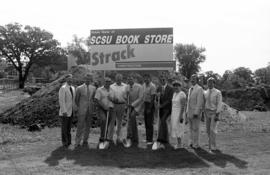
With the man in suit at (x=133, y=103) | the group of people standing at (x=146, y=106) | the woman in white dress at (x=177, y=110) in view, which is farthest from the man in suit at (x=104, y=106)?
the woman in white dress at (x=177, y=110)

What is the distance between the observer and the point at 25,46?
49750 millimetres

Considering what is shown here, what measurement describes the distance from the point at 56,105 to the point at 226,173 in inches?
363

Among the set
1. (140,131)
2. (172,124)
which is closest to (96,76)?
(140,131)

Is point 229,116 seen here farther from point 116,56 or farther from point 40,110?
point 40,110

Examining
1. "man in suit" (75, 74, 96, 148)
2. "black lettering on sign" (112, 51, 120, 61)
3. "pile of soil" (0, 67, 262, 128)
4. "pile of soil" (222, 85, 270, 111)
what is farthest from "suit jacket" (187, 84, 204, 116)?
"pile of soil" (222, 85, 270, 111)

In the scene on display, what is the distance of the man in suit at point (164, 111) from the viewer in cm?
859

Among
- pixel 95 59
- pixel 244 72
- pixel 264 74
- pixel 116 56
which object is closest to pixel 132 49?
pixel 116 56

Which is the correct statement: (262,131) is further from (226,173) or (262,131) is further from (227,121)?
(226,173)

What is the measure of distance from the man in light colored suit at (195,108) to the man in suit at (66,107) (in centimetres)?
324

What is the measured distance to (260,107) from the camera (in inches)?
1089

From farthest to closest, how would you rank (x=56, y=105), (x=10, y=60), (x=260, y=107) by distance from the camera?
(x=10, y=60) < (x=260, y=107) < (x=56, y=105)

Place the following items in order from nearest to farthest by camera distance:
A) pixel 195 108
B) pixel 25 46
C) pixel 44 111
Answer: pixel 195 108 < pixel 44 111 < pixel 25 46

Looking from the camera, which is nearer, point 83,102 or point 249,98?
point 83,102

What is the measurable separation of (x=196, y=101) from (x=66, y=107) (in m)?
3.53
